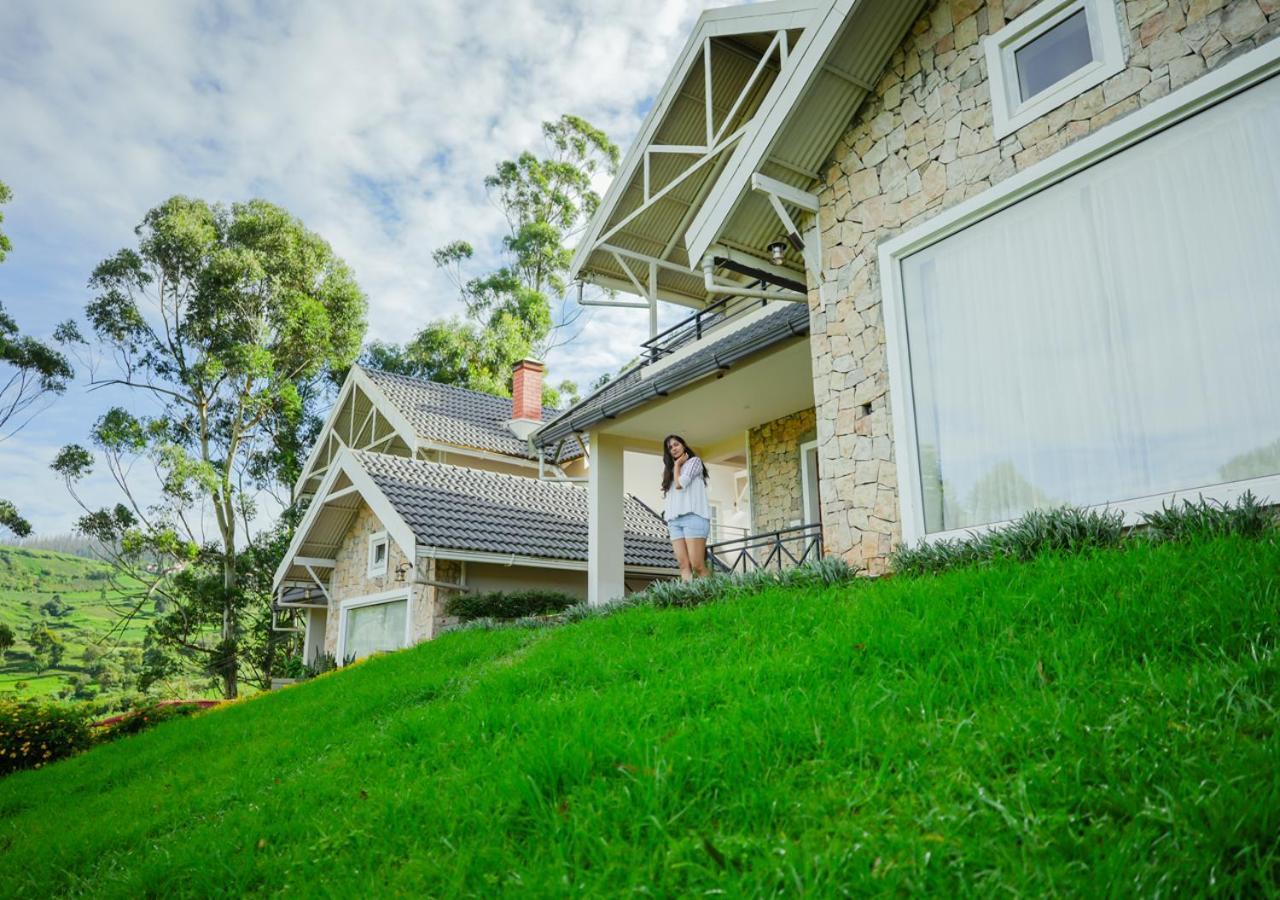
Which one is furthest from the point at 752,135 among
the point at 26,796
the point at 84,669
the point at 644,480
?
the point at 84,669

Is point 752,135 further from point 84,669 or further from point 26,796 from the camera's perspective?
point 84,669

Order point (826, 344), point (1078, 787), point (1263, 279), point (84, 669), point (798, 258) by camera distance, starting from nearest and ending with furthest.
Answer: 1. point (1078, 787)
2. point (1263, 279)
3. point (826, 344)
4. point (798, 258)
5. point (84, 669)

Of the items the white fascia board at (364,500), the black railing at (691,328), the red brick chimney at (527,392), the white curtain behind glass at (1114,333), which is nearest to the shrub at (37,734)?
the white fascia board at (364,500)

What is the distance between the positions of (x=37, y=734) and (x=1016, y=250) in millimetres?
13196

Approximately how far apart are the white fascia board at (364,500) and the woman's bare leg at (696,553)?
567 cm

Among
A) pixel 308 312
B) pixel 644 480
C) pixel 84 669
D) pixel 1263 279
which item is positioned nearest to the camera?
pixel 1263 279

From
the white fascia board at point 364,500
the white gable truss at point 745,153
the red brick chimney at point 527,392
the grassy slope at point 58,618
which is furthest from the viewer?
the grassy slope at point 58,618

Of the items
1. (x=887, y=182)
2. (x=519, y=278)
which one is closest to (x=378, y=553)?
(x=887, y=182)

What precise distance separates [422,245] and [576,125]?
7.78 m

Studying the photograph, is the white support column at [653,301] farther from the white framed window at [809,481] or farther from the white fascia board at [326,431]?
the white fascia board at [326,431]

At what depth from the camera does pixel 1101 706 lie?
8.87 ft

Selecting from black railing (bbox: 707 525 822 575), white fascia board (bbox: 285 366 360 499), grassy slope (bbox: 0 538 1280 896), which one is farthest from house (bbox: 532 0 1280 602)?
white fascia board (bbox: 285 366 360 499)

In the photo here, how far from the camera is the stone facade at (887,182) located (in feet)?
20.2

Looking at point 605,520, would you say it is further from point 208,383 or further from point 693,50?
point 208,383
